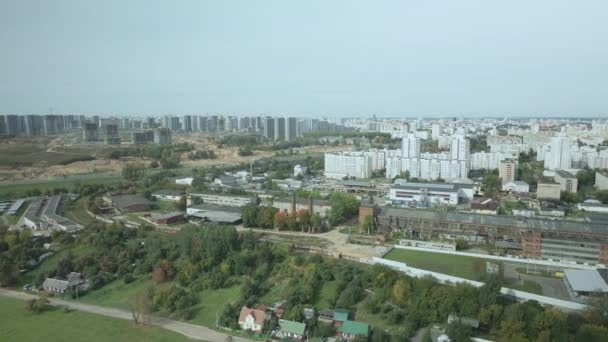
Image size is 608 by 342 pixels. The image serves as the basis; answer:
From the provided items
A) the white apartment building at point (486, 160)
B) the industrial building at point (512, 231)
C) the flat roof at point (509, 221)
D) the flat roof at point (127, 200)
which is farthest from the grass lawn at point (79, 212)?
the white apartment building at point (486, 160)

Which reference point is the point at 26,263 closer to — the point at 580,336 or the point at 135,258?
the point at 135,258

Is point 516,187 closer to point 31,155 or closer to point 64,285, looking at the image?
point 64,285

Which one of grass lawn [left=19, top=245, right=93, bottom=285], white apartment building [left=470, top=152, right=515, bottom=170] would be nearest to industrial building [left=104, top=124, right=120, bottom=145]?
grass lawn [left=19, top=245, right=93, bottom=285]

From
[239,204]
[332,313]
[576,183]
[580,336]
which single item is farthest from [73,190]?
[576,183]

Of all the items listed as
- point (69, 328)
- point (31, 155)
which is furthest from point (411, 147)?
point (31, 155)

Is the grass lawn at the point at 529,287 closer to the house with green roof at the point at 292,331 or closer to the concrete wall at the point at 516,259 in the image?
the concrete wall at the point at 516,259

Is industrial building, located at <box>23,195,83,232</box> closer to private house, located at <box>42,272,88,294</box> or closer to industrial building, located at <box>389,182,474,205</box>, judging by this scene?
private house, located at <box>42,272,88,294</box>
